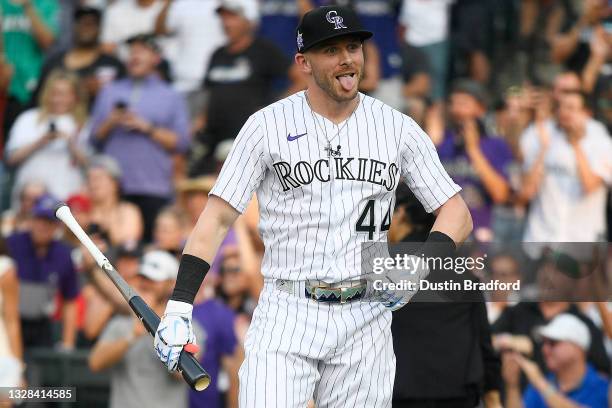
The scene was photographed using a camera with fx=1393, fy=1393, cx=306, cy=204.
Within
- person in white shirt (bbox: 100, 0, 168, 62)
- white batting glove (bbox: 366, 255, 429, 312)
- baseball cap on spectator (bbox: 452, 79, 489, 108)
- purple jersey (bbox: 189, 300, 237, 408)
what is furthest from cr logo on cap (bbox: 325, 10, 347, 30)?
person in white shirt (bbox: 100, 0, 168, 62)

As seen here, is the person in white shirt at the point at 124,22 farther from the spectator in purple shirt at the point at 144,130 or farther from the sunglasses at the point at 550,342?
the sunglasses at the point at 550,342

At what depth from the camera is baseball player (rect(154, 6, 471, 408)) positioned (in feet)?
19.2

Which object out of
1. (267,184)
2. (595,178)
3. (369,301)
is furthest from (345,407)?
(595,178)

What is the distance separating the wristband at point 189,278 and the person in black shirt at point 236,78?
229 inches

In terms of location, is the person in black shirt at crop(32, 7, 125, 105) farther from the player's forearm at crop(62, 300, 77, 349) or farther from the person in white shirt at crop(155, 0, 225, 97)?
the player's forearm at crop(62, 300, 77, 349)

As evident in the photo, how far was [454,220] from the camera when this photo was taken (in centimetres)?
607

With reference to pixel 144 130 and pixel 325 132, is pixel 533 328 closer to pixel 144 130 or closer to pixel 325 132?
pixel 325 132

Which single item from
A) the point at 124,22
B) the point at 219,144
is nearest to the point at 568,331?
the point at 219,144

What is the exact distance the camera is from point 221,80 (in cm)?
1188

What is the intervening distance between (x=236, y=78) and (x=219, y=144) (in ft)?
1.95

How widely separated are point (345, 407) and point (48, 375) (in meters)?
4.37

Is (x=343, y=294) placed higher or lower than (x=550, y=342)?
lower

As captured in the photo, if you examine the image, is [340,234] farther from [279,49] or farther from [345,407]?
[279,49]

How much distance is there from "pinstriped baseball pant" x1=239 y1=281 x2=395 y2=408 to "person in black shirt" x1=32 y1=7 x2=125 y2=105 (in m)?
6.70
